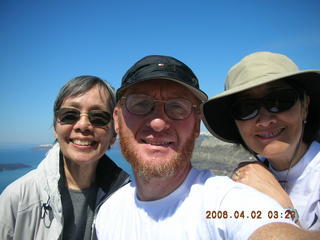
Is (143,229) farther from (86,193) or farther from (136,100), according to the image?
(86,193)

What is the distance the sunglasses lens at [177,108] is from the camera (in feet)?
7.63

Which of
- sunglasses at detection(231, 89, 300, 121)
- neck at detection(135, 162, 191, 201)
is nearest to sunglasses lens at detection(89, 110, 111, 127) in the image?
neck at detection(135, 162, 191, 201)

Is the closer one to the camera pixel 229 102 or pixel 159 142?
pixel 159 142

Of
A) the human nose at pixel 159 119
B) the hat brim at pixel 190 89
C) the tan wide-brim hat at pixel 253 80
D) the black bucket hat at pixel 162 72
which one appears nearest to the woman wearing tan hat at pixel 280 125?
the tan wide-brim hat at pixel 253 80

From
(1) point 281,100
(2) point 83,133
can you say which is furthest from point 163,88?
(2) point 83,133

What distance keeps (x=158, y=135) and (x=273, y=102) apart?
1.39 metres

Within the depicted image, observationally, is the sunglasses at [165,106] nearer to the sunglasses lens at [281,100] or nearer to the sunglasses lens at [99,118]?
the sunglasses lens at [281,100]

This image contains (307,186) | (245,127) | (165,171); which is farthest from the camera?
(245,127)

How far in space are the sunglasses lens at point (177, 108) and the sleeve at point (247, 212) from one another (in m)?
0.97

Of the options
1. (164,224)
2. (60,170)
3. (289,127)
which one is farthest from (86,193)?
(289,127)

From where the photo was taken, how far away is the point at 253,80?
91.7 inches

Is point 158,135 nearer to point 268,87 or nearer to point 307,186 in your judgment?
point 268,87

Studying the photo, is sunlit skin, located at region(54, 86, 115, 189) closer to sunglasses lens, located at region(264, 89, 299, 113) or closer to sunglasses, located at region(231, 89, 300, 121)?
sunglasses, located at region(231, 89, 300, 121)

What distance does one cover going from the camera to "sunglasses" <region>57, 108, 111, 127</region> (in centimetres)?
325
